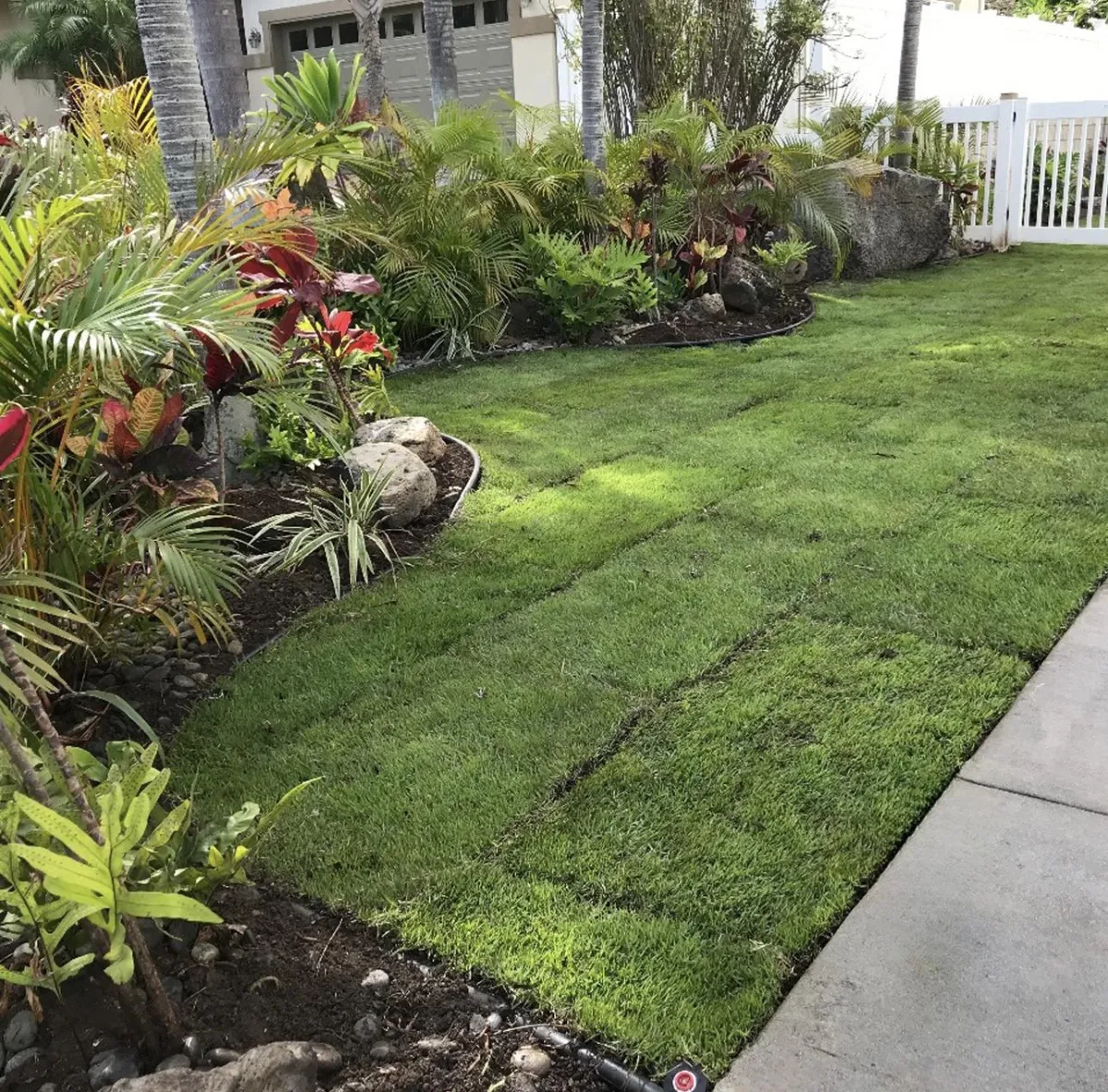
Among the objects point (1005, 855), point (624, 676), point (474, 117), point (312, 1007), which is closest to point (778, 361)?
point (474, 117)

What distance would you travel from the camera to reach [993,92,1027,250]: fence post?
10.8 metres

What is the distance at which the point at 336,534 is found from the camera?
13.0 feet

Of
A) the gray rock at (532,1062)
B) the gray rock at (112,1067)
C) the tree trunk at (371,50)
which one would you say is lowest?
the gray rock at (532,1062)

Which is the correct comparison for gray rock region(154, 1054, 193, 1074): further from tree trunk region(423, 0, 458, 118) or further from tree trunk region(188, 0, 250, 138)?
tree trunk region(423, 0, 458, 118)

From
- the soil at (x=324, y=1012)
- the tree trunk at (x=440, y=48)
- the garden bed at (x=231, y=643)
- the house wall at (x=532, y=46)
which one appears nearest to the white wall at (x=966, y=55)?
the house wall at (x=532, y=46)

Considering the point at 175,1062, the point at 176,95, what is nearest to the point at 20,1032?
the point at 175,1062

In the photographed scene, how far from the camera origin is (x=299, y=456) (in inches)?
179

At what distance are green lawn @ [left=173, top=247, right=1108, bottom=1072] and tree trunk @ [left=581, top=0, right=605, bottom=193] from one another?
347 cm

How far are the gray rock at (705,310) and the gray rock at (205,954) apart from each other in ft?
22.4

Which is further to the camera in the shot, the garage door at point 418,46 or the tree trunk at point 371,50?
the garage door at point 418,46

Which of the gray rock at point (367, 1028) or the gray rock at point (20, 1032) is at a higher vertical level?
the gray rock at point (20, 1032)

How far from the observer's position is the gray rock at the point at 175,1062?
176 cm

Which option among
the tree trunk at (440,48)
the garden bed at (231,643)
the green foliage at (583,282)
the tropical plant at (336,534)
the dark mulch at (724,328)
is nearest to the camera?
the garden bed at (231,643)

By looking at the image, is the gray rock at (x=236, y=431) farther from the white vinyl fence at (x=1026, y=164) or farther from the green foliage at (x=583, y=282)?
the white vinyl fence at (x=1026, y=164)
